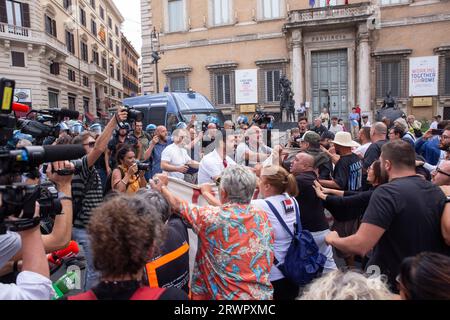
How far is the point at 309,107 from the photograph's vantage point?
23625 millimetres

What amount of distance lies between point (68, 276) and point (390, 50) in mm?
23673

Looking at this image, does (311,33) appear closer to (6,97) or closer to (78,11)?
(6,97)

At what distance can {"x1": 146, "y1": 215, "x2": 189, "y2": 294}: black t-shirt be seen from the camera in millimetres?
2270

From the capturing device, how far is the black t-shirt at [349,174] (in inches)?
187

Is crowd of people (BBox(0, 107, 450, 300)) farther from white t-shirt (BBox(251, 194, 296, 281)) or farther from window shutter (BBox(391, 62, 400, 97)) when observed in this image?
window shutter (BBox(391, 62, 400, 97))

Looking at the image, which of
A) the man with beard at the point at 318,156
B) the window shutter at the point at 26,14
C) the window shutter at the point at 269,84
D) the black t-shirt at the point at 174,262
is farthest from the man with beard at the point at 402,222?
the window shutter at the point at 26,14

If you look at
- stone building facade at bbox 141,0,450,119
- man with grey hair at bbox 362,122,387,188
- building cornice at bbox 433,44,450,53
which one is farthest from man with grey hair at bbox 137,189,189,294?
building cornice at bbox 433,44,450,53

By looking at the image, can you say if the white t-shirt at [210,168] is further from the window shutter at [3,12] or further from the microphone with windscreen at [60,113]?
the window shutter at [3,12]

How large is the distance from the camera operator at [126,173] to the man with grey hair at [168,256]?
152cm

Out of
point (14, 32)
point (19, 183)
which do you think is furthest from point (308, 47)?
point (19, 183)

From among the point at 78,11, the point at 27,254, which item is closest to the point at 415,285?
the point at 27,254

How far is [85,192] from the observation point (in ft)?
12.2

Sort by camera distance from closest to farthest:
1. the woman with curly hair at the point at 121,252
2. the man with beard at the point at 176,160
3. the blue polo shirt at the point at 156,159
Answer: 1. the woman with curly hair at the point at 121,252
2. the man with beard at the point at 176,160
3. the blue polo shirt at the point at 156,159

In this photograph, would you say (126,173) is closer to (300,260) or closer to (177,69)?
(300,260)
